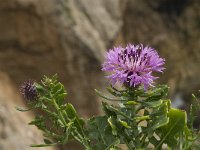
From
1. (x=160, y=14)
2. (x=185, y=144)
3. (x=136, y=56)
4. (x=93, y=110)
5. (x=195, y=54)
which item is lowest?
(x=185, y=144)

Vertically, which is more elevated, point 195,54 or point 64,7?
point 195,54

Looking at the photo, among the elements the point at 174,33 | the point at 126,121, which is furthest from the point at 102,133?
the point at 174,33

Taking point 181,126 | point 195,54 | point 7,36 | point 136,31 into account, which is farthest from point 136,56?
point 195,54

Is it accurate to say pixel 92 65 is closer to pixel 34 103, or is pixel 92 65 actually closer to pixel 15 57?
pixel 15 57

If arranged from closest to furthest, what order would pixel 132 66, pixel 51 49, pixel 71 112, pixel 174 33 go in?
pixel 132 66, pixel 71 112, pixel 51 49, pixel 174 33

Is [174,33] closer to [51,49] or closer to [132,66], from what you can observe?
[51,49]

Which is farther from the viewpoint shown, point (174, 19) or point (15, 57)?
point (174, 19)

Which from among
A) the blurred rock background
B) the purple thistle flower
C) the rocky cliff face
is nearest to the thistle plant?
the purple thistle flower

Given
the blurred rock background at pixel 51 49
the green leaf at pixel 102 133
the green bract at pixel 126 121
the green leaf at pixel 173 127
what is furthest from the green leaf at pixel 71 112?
the blurred rock background at pixel 51 49
